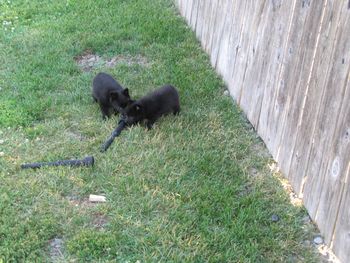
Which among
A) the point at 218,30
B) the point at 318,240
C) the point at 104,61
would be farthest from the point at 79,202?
the point at 218,30

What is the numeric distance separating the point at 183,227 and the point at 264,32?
7.45ft

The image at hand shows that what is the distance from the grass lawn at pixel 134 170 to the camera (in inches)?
156

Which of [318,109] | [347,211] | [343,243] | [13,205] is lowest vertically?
[13,205]

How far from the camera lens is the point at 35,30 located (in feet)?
26.2

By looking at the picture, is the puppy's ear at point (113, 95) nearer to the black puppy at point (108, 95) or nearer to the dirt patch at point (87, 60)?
the black puppy at point (108, 95)

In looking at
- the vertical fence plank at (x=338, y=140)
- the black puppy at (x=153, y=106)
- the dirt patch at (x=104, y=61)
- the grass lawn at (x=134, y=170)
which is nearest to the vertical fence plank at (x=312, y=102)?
the vertical fence plank at (x=338, y=140)

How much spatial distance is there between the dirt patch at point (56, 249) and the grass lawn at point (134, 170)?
0.04ft

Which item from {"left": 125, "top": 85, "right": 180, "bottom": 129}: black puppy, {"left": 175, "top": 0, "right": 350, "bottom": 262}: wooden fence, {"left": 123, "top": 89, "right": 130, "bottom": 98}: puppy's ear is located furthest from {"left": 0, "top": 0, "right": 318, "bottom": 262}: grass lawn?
{"left": 123, "top": 89, "right": 130, "bottom": 98}: puppy's ear

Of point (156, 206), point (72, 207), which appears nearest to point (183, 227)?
point (156, 206)

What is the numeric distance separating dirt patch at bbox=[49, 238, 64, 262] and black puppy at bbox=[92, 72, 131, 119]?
196 centimetres

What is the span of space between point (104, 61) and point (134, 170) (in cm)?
268

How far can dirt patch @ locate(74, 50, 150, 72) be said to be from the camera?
22.7 ft

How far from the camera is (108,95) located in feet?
18.7

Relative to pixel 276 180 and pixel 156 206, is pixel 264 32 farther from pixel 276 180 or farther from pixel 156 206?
pixel 156 206
